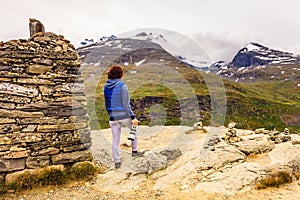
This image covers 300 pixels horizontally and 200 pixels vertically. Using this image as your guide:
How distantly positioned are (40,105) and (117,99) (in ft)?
9.11

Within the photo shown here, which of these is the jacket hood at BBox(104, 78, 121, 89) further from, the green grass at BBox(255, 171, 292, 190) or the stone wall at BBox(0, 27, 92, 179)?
the green grass at BBox(255, 171, 292, 190)

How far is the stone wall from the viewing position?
8.88 metres

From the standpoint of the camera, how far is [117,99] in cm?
905

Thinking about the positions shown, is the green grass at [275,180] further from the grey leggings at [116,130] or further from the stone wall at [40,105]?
the stone wall at [40,105]

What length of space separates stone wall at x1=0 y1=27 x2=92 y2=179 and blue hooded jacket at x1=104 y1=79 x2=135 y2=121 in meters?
1.44

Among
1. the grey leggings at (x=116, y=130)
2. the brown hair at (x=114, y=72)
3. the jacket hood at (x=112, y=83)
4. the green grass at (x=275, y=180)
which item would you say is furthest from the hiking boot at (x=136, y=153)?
the green grass at (x=275, y=180)

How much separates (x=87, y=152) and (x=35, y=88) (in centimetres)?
302

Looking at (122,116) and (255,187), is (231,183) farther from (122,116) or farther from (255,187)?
(122,116)

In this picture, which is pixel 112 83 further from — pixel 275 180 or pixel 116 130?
pixel 275 180

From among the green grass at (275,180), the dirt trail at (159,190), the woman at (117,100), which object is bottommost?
the dirt trail at (159,190)

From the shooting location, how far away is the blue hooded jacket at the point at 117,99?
8992 millimetres

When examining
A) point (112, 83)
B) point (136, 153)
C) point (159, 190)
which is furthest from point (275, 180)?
point (112, 83)

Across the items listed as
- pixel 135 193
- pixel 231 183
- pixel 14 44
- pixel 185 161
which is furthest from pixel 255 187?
pixel 14 44

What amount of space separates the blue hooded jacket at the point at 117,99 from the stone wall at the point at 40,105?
56.7 inches
